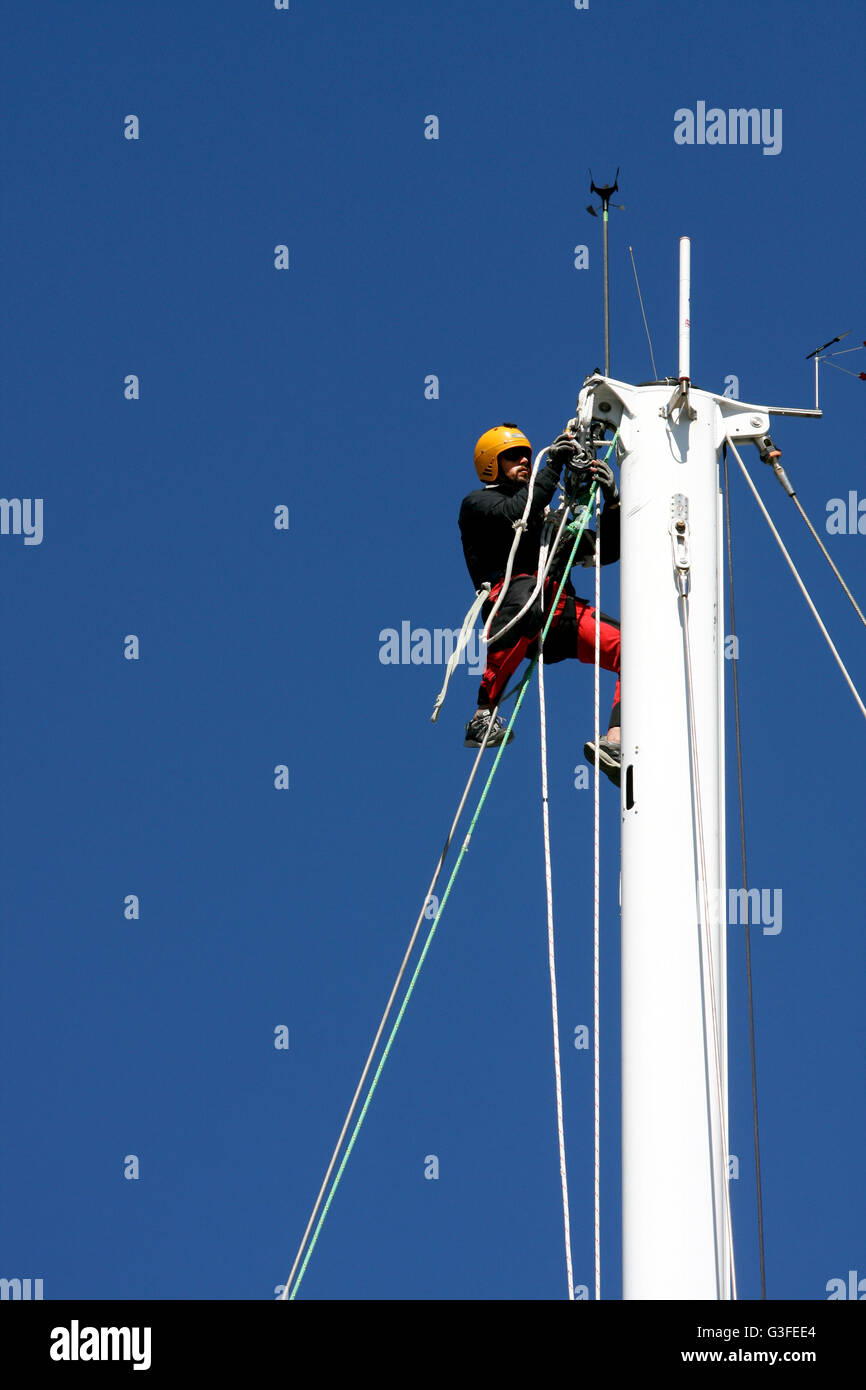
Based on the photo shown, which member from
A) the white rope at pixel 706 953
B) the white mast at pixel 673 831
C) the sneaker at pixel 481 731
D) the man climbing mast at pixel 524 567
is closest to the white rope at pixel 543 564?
the man climbing mast at pixel 524 567

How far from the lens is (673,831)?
1266cm

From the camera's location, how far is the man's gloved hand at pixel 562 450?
14523mm

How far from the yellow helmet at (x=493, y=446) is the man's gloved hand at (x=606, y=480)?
64.5 inches

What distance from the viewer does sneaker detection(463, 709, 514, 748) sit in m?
15.3

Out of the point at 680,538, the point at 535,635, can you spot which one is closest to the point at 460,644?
the point at 535,635

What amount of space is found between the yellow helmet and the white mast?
247cm

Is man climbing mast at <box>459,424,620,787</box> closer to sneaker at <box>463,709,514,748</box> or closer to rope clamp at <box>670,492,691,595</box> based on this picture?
sneaker at <box>463,709,514,748</box>

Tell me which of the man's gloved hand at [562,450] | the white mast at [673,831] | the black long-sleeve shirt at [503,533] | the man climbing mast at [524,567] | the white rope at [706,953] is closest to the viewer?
the white rope at [706,953]

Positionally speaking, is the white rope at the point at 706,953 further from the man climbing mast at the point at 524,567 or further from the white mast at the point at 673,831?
the man climbing mast at the point at 524,567

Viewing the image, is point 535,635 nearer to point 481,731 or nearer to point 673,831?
point 481,731

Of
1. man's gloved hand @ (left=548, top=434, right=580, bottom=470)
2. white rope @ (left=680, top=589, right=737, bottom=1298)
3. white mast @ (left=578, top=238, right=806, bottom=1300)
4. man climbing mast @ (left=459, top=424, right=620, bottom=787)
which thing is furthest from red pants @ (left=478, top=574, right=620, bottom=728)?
→ white rope @ (left=680, top=589, right=737, bottom=1298)
